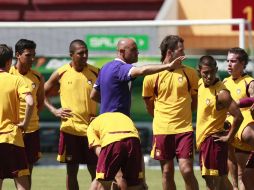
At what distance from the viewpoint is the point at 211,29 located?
2519cm

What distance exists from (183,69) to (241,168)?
5.09 feet

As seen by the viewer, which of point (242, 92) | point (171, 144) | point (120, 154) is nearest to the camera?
point (120, 154)

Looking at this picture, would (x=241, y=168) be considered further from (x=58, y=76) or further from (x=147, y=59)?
(x=147, y=59)

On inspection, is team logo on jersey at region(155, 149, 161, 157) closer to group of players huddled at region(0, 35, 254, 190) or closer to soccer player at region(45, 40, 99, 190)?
group of players huddled at region(0, 35, 254, 190)

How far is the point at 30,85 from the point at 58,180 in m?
3.54

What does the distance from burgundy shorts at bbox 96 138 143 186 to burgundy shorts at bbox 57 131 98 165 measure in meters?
3.09

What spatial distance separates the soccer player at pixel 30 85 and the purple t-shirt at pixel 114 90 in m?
2.32

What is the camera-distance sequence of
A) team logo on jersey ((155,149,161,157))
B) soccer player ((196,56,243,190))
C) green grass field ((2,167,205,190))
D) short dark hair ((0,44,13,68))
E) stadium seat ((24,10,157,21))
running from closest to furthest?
short dark hair ((0,44,13,68)) < soccer player ((196,56,243,190)) < team logo on jersey ((155,149,161,157)) < green grass field ((2,167,205,190)) < stadium seat ((24,10,157,21))

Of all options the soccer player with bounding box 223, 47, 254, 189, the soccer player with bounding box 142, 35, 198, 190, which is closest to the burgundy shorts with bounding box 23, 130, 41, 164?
the soccer player with bounding box 142, 35, 198, 190

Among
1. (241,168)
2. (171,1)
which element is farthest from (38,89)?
(171,1)

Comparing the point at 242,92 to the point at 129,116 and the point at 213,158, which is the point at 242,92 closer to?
the point at 213,158

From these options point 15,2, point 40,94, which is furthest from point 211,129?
point 15,2

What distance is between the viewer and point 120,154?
42.8 feet

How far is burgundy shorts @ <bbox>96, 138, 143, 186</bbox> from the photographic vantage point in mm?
13047
